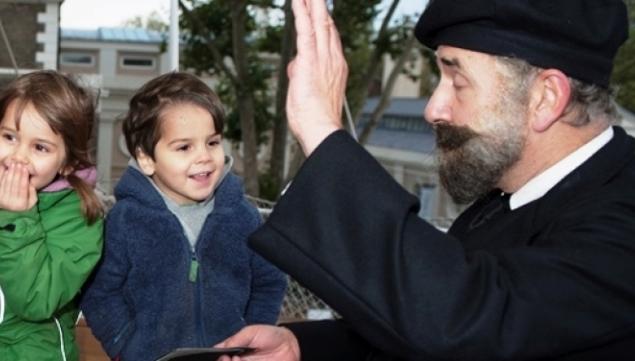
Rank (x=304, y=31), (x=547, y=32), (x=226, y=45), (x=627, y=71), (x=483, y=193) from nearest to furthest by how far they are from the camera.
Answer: (x=304, y=31) → (x=547, y=32) → (x=483, y=193) → (x=226, y=45) → (x=627, y=71)

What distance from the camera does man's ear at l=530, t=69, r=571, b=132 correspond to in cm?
158

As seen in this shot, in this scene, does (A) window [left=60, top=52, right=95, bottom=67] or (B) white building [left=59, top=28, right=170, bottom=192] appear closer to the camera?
(B) white building [left=59, top=28, right=170, bottom=192]

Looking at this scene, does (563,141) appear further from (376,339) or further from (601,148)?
(376,339)

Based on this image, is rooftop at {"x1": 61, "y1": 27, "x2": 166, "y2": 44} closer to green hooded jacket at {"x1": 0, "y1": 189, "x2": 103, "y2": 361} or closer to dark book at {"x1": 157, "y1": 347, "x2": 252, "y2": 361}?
green hooded jacket at {"x1": 0, "y1": 189, "x2": 103, "y2": 361}

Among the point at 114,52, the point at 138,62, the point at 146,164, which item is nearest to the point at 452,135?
the point at 146,164

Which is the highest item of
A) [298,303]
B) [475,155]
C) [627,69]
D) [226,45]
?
[475,155]

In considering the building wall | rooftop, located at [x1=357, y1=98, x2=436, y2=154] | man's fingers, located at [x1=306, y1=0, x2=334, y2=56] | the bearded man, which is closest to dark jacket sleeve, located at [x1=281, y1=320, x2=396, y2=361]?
the bearded man

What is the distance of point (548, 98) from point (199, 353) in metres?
0.75

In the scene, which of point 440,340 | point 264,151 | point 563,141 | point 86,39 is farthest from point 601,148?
point 86,39

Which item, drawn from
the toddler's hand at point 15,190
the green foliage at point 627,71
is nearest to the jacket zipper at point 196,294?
the toddler's hand at point 15,190

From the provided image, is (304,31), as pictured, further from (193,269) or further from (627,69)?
(627,69)

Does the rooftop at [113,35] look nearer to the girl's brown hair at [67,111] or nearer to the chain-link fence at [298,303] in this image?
the chain-link fence at [298,303]

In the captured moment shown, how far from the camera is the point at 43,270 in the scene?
2.30 m

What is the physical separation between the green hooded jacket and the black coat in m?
0.98
